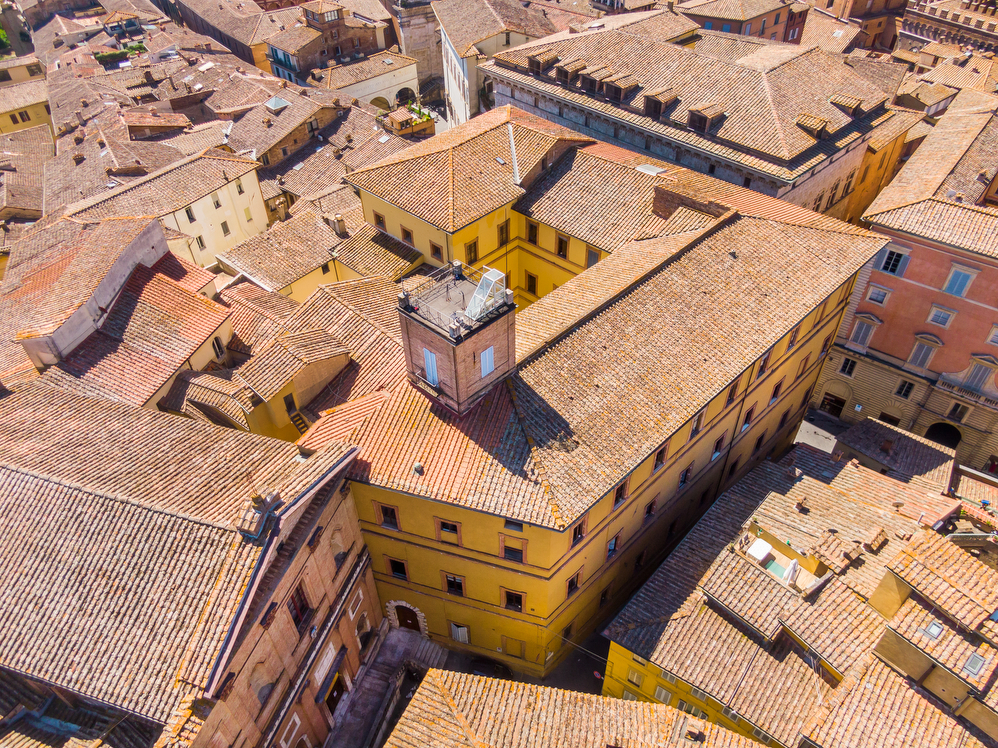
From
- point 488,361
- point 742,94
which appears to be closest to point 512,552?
point 488,361

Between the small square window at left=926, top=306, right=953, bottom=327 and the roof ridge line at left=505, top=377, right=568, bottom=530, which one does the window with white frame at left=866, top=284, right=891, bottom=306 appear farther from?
the roof ridge line at left=505, top=377, right=568, bottom=530

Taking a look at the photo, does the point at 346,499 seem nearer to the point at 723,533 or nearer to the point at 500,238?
the point at 723,533

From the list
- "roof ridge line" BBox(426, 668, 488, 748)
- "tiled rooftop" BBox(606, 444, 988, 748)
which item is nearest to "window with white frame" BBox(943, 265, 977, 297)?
"tiled rooftop" BBox(606, 444, 988, 748)

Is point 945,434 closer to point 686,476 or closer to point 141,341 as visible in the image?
point 686,476

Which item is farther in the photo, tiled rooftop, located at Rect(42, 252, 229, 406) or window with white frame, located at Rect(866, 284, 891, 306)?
window with white frame, located at Rect(866, 284, 891, 306)

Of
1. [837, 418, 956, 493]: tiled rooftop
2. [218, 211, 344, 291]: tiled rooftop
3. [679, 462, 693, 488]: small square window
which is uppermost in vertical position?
[218, 211, 344, 291]: tiled rooftop
